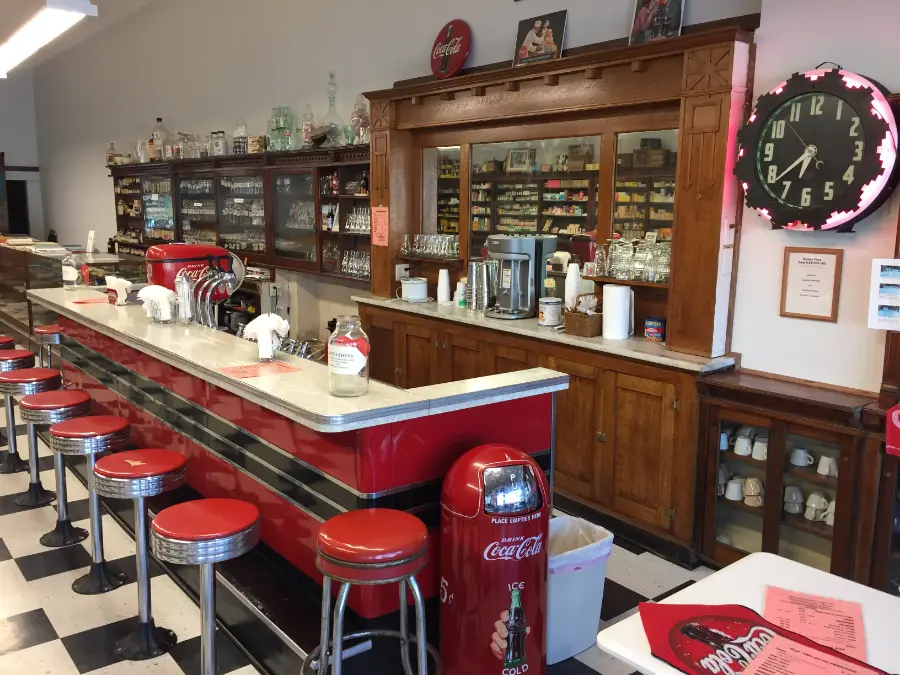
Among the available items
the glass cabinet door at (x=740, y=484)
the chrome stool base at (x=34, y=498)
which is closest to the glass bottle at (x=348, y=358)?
the glass cabinet door at (x=740, y=484)

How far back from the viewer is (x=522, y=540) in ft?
7.51

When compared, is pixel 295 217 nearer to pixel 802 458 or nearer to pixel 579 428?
pixel 579 428

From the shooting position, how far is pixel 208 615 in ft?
8.02

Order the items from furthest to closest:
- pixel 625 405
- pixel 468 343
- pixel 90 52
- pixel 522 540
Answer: pixel 90 52 < pixel 468 343 < pixel 625 405 < pixel 522 540

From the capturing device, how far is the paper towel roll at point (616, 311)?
13.3 ft

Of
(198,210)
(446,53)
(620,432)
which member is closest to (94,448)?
(620,432)

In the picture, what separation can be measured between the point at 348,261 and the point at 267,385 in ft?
12.9

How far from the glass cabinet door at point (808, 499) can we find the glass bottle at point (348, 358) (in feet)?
6.43

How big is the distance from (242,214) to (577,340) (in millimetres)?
4862

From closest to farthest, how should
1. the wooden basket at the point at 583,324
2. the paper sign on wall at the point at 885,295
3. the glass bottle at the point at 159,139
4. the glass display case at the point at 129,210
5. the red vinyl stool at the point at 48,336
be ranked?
1. the paper sign on wall at the point at 885,295
2. the wooden basket at the point at 583,324
3. the red vinyl stool at the point at 48,336
4. the glass bottle at the point at 159,139
5. the glass display case at the point at 129,210

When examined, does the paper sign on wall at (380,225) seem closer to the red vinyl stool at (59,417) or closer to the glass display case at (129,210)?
the red vinyl stool at (59,417)

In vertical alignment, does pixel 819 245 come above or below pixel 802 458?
above

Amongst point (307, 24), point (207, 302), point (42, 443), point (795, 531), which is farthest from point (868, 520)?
point (307, 24)

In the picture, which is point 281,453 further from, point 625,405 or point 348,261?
point 348,261
